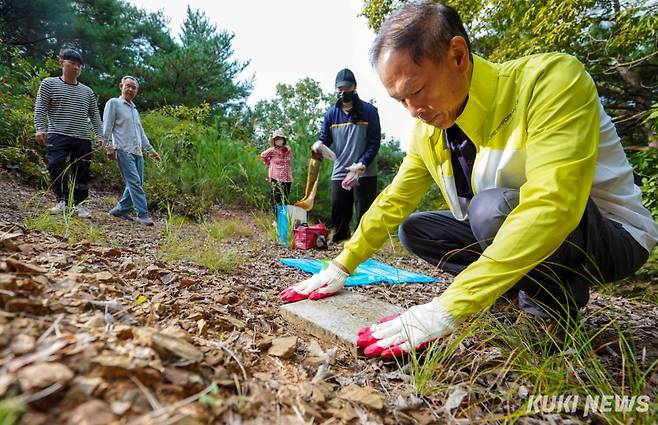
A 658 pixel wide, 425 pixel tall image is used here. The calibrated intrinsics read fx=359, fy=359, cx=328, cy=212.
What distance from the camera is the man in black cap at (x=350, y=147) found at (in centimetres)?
359

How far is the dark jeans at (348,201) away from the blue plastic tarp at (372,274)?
Answer: 1.07 meters

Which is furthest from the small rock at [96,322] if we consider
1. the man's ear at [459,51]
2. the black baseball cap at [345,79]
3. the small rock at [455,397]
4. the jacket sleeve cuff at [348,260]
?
the black baseball cap at [345,79]

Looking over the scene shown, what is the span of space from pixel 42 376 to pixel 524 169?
1.31 meters

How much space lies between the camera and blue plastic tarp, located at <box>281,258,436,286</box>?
2111 mm

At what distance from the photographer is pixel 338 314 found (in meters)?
1.35

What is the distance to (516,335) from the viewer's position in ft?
3.53

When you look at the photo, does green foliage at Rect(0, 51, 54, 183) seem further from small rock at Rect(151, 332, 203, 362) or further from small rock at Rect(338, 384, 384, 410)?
small rock at Rect(338, 384, 384, 410)

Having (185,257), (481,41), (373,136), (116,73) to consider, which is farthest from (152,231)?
(116,73)

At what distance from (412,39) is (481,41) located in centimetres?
485

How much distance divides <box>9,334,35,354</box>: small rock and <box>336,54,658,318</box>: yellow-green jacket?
2.87ft

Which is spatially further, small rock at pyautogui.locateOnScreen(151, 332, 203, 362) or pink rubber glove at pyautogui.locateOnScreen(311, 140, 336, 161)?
pink rubber glove at pyautogui.locateOnScreen(311, 140, 336, 161)

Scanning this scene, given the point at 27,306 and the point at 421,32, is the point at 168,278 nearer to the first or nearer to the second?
the point at 27,306

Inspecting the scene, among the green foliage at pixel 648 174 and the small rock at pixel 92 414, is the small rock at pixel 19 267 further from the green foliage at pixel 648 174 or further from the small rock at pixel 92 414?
the green foliage at pixel 648 174

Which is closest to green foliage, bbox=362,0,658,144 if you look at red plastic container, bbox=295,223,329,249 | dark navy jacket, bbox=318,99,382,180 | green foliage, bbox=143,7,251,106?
dark navy jacket, bbox=318,99,382,180
